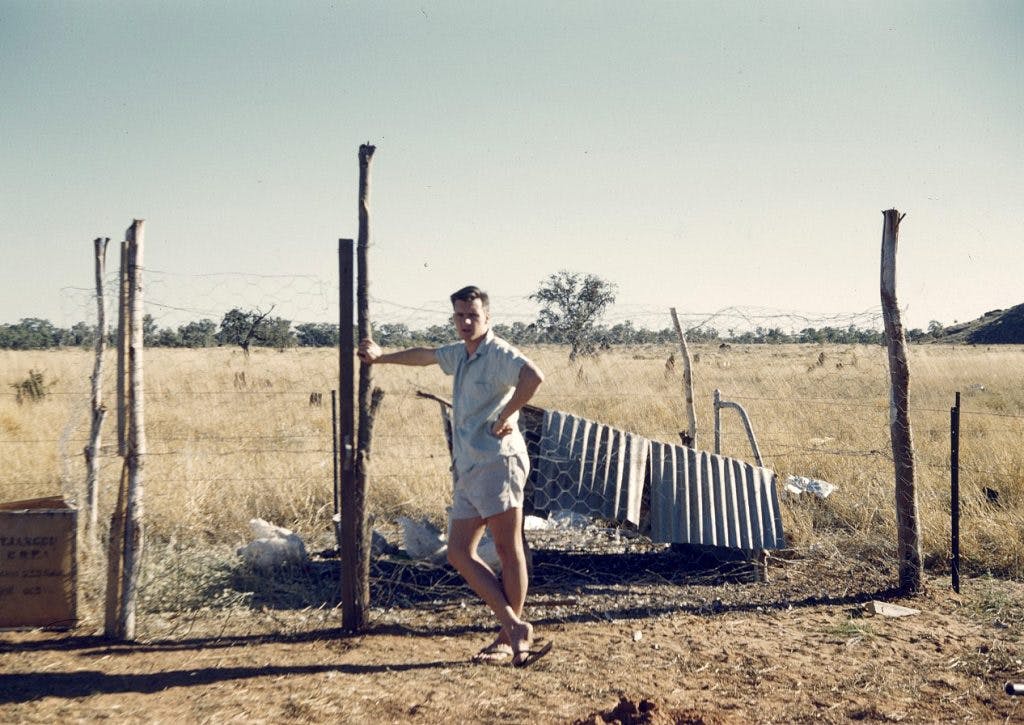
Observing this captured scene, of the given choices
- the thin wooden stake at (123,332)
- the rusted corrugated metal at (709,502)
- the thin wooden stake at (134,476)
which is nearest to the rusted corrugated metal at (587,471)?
the rusted corrugated metal at (709,502)

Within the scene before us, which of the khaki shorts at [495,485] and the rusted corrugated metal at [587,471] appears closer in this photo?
the khaki shorts at [495,485]

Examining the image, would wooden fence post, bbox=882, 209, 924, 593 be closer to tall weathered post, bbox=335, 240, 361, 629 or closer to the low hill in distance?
tall weathered post, bbox=335, 240, 361, 629

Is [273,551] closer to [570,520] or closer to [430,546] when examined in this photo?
[430,546]

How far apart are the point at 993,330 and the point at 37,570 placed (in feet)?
198

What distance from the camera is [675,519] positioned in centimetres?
572

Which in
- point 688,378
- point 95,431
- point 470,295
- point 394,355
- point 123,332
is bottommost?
point 95,431

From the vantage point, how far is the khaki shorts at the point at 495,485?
4129 mm

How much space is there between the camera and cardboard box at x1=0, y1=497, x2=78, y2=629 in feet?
15.3

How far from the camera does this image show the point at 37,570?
4.67 meters

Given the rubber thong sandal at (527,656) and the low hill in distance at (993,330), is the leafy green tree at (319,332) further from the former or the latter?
the low hill in distance at (993,330)

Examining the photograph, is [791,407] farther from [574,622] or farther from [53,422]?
[53,422]

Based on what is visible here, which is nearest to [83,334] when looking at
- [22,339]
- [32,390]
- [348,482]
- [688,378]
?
[348,482]

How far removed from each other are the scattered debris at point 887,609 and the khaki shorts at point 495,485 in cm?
269

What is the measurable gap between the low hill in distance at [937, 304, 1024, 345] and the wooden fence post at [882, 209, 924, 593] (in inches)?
1975
